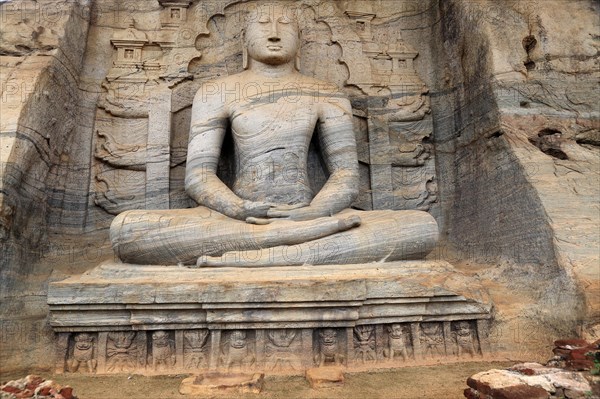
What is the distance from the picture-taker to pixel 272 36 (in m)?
5.78

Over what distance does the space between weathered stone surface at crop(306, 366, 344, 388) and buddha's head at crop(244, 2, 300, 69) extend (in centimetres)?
383

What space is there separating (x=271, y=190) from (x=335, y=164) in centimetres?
82

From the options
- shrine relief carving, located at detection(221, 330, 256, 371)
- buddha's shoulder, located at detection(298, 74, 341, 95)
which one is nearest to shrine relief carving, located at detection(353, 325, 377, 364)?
shrine relief carving, located at detection(221, 330, 256, 371)

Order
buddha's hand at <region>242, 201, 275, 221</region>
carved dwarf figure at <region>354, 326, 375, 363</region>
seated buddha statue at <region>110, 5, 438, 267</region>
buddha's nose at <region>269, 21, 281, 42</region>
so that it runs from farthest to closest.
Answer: buddha's nose at <region>269, 21, 281, 42</region> < buddha's hand at <region>242, 201, 275, 221</region> < seated buddha statue at <region>110, 5, 438, 267</region> < carved dwarf figure at <region>354, 326, 375, 363</region>

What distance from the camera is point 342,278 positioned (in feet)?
12.4

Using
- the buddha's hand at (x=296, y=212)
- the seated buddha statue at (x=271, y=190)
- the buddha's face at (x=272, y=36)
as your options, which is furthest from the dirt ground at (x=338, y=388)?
the buddha's face at (x=272, y=36)

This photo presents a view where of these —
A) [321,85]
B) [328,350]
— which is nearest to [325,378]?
[328,350]

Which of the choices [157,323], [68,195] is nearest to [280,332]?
[157,323]

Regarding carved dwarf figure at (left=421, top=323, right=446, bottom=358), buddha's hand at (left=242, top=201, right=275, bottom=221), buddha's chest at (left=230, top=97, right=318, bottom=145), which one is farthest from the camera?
buddha's chest at (left=230, top=97, right=318, bottom=145)

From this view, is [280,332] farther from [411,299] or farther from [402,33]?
[402,33]

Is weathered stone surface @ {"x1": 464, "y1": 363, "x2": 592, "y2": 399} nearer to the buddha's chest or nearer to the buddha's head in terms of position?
the buddha's chest

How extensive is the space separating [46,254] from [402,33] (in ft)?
18.1

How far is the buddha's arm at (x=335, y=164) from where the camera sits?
481 centimetres

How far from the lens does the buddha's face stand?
579 cm
